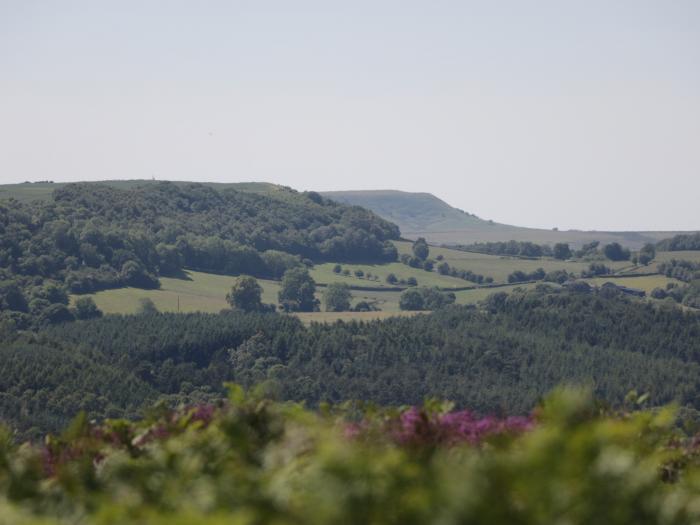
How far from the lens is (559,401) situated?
12.4 metres

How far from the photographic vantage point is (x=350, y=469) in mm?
11391

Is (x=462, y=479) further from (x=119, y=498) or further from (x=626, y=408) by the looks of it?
(x=626, y=408)

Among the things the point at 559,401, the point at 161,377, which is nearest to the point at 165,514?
the point at 559,401

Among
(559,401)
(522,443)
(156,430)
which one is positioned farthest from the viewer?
(156,430)

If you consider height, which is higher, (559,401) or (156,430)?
(559,401)

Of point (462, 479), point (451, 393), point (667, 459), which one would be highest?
point (462, 479)

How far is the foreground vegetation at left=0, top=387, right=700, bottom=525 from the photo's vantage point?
11.0 metres

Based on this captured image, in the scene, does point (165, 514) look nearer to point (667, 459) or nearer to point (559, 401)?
point (559, 401)

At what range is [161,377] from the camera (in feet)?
618

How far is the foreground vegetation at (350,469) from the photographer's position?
10969mm

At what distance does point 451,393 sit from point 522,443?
599ft

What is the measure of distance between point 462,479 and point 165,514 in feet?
9.61

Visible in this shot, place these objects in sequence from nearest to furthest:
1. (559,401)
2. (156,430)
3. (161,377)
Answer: (559,401), (156,430), (161,377)

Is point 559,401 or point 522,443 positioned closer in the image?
point 559,401
